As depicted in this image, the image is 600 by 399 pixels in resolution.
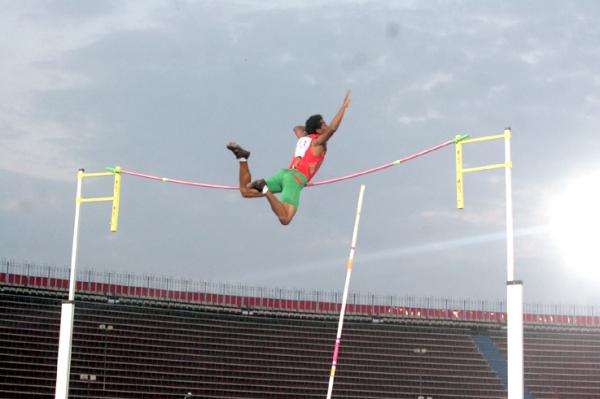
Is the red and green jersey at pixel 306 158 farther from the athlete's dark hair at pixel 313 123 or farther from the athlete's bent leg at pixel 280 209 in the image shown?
the athlete's bent leg at pixel 280 209

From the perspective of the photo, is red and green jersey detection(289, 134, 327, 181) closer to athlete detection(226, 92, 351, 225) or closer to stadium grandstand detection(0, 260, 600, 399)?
athlete detection(226, 92, 351, 225)

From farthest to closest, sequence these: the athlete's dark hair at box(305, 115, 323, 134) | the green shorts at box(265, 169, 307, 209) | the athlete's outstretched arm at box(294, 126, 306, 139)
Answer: the athlete's outstretched arm at box(294, 126, 306, 139)
the athlete's dark hair at box(305, 115, 323, 134)
the green shorts at box(265, 169, 307, 209)

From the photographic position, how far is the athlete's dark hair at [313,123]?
897 centimetres

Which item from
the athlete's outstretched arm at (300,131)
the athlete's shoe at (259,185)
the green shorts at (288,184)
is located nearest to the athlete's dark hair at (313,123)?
the athlete's outstretched arm at (300,131)

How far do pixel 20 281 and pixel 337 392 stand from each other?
1051cm

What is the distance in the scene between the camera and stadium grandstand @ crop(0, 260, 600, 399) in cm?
2505

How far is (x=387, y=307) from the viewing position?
105ft

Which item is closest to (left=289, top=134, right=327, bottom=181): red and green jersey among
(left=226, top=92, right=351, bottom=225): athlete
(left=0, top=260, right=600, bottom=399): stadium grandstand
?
(left=226, top=92, right=351, bottom=225): athlete

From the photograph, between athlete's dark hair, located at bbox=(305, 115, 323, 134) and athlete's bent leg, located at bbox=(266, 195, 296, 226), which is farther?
athlete's dark hair, located at bbox=(305, 115, 323, 134)

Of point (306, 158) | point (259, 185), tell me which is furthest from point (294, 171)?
point (259, 185)

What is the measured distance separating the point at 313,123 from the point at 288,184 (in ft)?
2.25

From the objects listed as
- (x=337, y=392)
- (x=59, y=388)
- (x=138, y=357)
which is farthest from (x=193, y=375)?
(x=59, y=388)

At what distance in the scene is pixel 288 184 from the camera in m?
8.86

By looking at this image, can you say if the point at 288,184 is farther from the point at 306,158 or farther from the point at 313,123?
the point at 313,123
